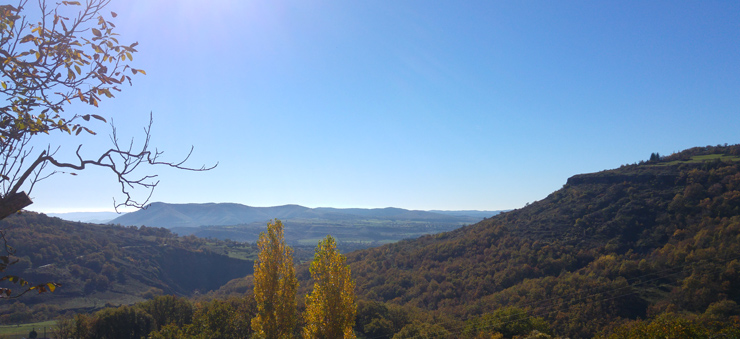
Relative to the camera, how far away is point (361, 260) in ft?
209

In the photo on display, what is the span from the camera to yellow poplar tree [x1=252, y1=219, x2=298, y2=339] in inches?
496

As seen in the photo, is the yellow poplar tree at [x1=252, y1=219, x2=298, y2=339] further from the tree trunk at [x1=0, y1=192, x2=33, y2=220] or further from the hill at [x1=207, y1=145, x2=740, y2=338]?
the hill at [x1=207, y1=145, x2=740, y2=338]

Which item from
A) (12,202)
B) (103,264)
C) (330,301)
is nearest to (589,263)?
(330,301)

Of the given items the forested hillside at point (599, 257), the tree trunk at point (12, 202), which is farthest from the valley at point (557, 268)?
the tree trunk at point (12, 202)

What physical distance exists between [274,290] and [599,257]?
120 feet

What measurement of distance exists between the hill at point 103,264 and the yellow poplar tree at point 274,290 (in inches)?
1752

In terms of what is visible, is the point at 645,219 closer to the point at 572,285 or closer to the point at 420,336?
the point at 572,285

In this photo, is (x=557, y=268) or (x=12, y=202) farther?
(x=557, y=268)

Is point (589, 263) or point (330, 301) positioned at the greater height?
point (330, 301)

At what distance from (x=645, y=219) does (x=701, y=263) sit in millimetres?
14135

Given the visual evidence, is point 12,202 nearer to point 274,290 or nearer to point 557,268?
point 274,290

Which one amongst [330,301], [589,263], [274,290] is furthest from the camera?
[589,263]

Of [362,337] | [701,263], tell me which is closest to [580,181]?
[701,263]

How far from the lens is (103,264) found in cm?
7031
